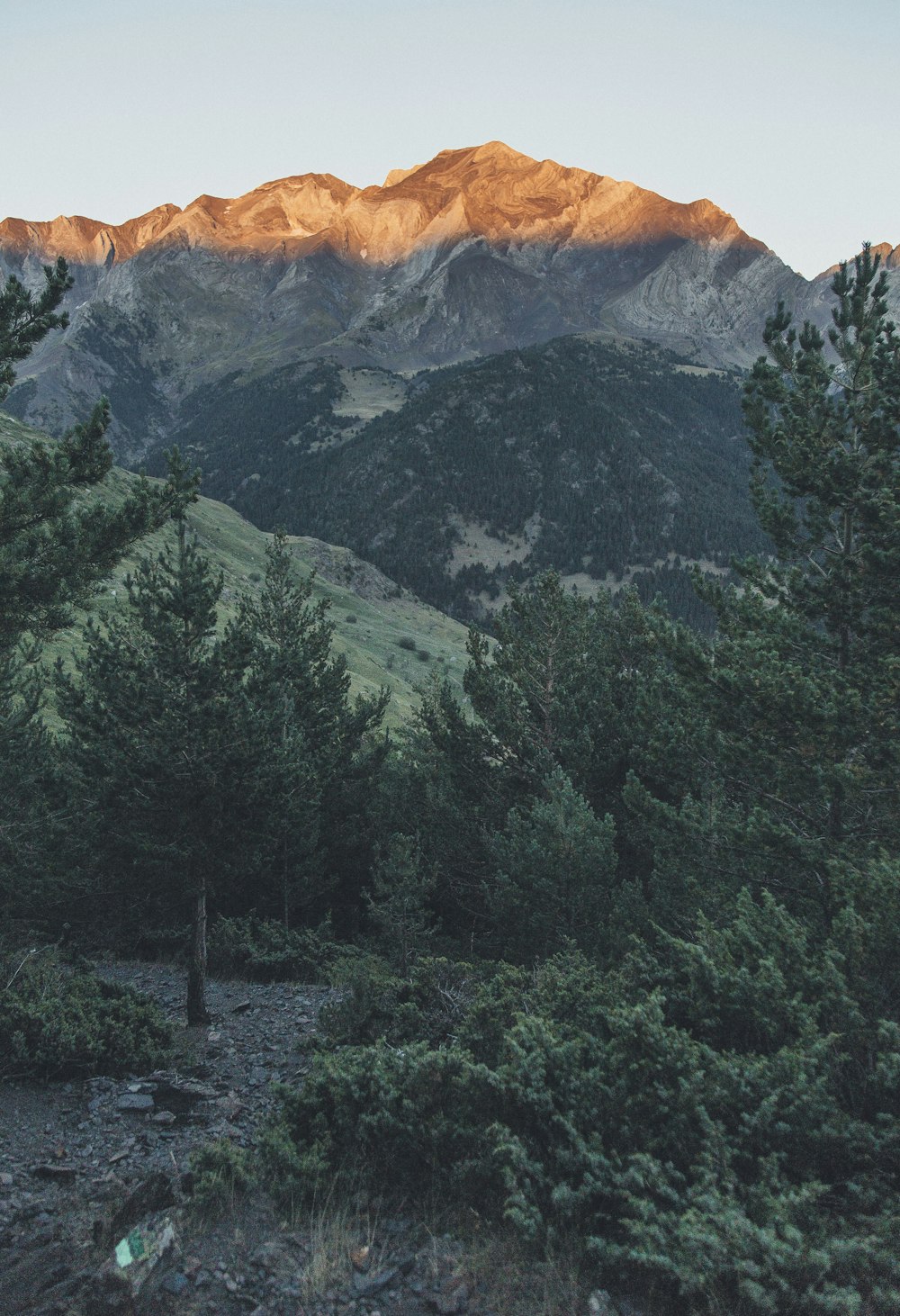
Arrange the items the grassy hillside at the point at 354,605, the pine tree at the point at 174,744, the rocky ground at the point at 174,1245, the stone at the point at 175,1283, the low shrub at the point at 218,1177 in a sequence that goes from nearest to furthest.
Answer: the rocky ground at the point at 174,1245 < the stone at the point at 175,1283 < the low shrub at the point at 218,1177 < the pine tree at the point at 174,744 < the grassy hillside at the point at 354,605

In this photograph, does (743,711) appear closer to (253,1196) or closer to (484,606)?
(253,1196)

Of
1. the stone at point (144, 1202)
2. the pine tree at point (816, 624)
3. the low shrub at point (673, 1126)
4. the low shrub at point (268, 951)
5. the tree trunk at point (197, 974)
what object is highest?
the pine tree at point (816, 624)

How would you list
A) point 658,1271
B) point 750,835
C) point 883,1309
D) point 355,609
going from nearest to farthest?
point 883,1309 → point 658,1271 → point 750,835 → point 355,609

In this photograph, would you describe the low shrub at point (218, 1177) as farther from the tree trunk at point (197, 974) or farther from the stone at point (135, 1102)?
the tree trunk at point (197, 974)

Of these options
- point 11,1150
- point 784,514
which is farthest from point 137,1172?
point 784,514

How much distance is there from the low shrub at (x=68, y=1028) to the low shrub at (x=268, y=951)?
5478 mm

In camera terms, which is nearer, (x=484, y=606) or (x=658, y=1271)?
(x=658, y=1271)

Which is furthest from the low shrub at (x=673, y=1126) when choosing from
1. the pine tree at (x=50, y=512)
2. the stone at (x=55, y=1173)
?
the pine tree at (x=50, y=512)

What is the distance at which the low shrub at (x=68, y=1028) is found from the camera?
1107 centimetres

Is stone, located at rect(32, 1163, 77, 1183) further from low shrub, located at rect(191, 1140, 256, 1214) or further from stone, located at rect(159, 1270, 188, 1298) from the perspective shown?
stone, located at rect(159, 1270, 188, 1298)

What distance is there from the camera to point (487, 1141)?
6.62 metres

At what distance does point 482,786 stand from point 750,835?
11.1 meters

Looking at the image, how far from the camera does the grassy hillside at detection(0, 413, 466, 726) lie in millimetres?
61406

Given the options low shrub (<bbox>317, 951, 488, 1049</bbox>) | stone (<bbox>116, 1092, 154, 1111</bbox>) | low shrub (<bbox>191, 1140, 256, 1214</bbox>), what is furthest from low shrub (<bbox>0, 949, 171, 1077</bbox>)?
low shrub (<bbox>191, 1140, 256, 1214</bbox>)
